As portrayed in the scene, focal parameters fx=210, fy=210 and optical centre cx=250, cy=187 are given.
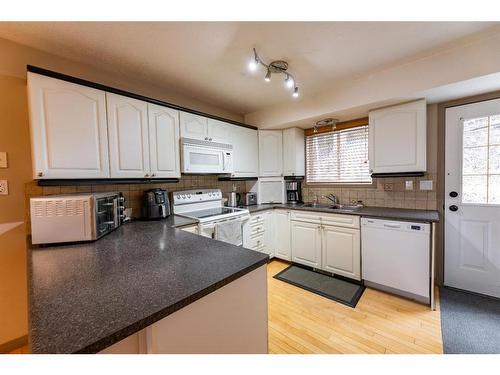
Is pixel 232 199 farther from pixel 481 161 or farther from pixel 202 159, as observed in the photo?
pixel 481 161

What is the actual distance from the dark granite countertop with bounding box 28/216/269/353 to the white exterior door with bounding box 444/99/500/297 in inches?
95.3

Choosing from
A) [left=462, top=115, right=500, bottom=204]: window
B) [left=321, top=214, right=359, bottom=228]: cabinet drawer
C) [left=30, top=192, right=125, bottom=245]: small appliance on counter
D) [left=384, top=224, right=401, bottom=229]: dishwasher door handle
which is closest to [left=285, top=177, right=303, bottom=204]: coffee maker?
[left=321, top=214, right=359, bottom=228]: cabinet drawer

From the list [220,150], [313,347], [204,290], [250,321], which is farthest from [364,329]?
[220,150]

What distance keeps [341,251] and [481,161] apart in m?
1.64

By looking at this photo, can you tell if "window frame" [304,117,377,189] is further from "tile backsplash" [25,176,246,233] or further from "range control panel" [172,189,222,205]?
"range control panel" [172,189,222,205]

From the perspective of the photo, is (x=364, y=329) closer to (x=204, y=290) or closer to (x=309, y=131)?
(x=204, y=290)

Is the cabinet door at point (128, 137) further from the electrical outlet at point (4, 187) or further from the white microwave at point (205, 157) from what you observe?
the electrical outlet at point (4, 187)

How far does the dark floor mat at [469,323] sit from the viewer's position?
151 cm

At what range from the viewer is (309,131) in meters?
3.37

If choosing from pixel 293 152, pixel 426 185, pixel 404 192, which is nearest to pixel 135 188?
pixel 293 152

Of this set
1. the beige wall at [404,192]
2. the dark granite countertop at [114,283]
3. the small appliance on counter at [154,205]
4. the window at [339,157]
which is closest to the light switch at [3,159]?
the dark granite countertop at [114,283]

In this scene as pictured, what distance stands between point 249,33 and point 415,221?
2.21 meters

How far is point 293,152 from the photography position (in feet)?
10.6
